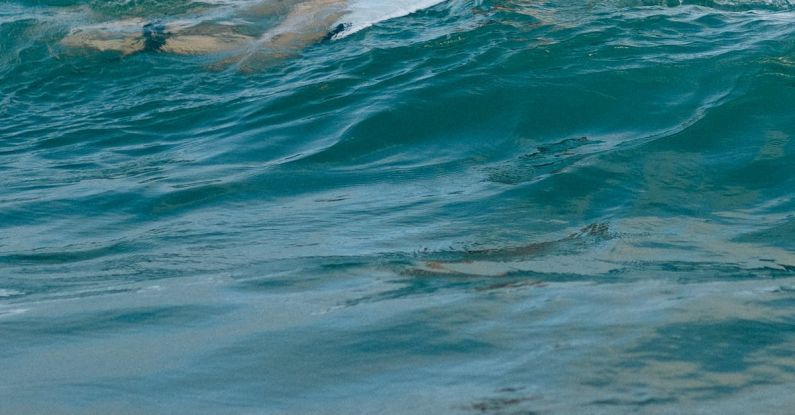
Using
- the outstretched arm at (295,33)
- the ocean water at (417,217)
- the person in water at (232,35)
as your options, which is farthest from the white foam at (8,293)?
the person in water at (232,35)

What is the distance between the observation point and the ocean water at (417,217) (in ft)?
6.94

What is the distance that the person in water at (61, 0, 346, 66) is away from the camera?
→ 27.5 ft

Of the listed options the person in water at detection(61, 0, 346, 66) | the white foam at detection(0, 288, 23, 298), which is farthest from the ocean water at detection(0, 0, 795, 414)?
the person in water at detection(61, 0, 346, 66)

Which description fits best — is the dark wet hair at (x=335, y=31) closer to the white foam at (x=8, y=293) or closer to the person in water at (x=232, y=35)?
the person in water at (x=232, y=35)

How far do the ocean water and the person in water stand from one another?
Result: 0.15 m

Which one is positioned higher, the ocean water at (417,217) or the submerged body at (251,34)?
the submerged body at (251,34)

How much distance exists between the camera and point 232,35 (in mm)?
8680

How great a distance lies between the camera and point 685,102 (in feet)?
19.5

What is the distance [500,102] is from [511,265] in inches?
121

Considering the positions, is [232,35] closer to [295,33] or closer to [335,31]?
[295,33]

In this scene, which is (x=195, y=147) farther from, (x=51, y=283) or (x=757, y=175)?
(x=757, y=175)

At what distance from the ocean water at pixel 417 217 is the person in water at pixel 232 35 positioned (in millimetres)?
146

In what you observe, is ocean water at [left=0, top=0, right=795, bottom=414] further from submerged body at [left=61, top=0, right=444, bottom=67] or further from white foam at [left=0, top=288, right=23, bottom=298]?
submerged body at [left=61, top=0, right=444, bottom=67]

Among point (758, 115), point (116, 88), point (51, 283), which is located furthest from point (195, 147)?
point (758, 115)
